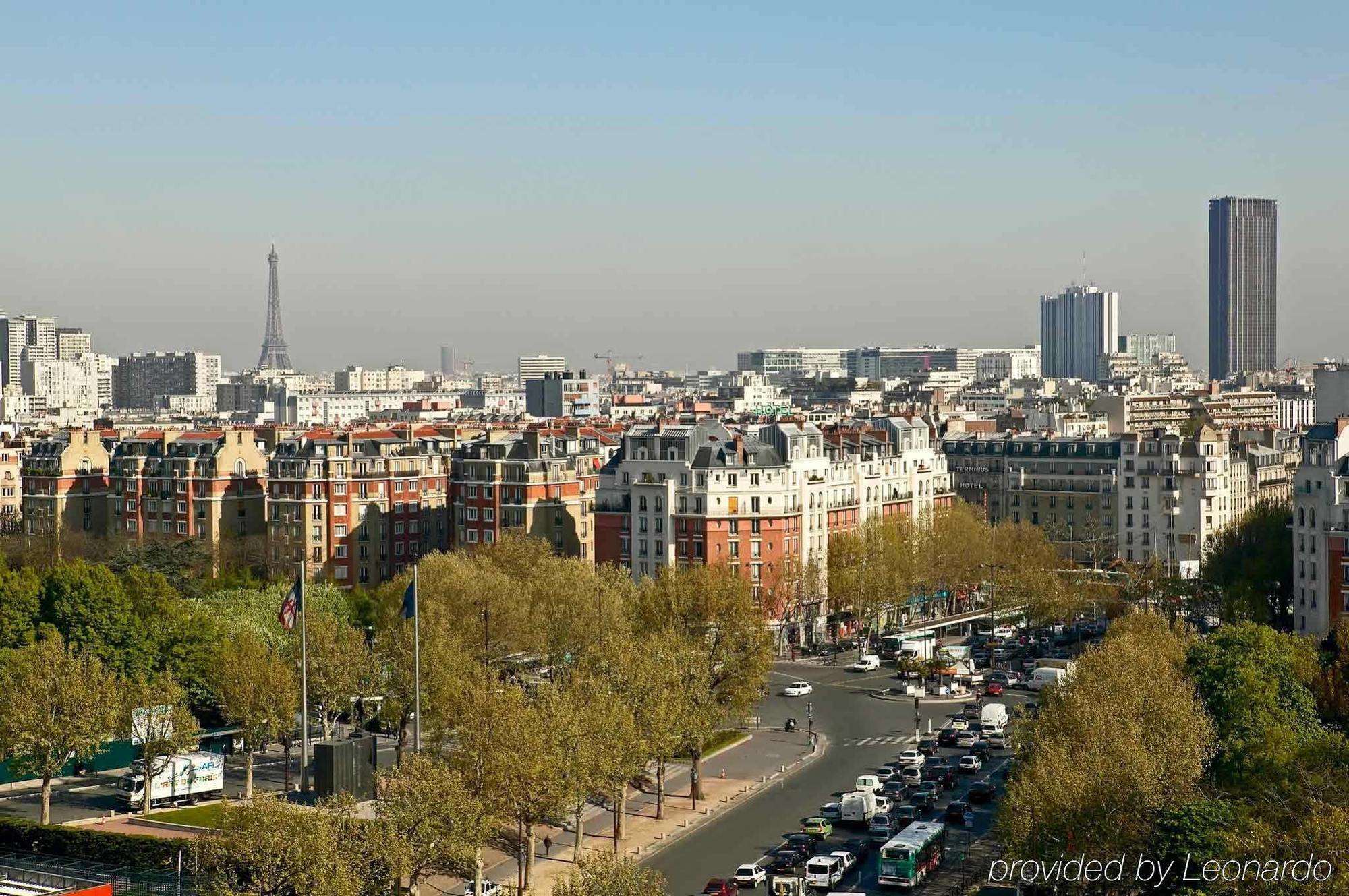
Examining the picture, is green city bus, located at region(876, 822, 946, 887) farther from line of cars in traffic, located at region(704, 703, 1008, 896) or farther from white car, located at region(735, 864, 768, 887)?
white car, located at region(735, 864, 768, 887)

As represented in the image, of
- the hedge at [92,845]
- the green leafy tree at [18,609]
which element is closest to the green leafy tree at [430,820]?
the hedge at [92,845]

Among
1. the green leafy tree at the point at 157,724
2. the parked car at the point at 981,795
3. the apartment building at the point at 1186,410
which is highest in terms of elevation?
the apartment building at the point at 1186,410

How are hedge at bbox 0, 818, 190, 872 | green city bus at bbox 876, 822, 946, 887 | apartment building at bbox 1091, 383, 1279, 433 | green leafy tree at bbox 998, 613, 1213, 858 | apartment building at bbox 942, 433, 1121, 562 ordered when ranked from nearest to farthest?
green leafy tree at bbox 998, 613, 1213, 858 → green city bus at bbox 876, 822, 946, 887 → hedge at bbox 0, 818, 190, 872 → apartment building at bbox 942, 433, 1121, 562 → apartment building at bbox 1091, 383, 1279, 433

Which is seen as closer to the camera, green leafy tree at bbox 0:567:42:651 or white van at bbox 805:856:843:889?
white van at bbox 805:856:843:889

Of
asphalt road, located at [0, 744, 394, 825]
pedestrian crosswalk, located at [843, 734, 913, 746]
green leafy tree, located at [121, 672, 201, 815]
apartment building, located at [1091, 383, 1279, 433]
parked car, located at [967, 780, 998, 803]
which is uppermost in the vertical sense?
apartment building, located at [1091, 383, 1279, 433]

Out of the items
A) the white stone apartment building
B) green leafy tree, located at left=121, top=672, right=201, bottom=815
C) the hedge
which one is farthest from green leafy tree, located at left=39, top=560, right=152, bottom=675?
the white stone apartment building

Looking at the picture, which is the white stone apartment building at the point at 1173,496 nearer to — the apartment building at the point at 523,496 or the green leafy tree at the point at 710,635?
the apartment building at the point at 523,496

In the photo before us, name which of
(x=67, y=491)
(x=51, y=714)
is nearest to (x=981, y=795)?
(x=51, y=714)
